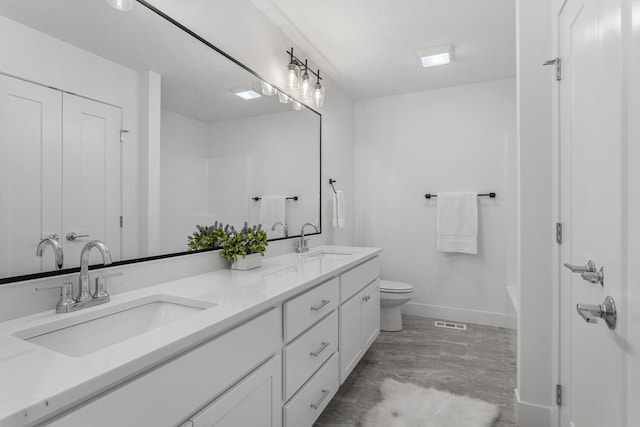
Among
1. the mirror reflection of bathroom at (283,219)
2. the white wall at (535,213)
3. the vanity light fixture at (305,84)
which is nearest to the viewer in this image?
the mirror reflection of bathroom at (283,219)

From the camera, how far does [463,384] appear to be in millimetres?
2119

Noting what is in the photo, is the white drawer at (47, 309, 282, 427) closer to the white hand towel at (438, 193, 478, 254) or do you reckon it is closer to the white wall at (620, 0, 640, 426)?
the white wall at (620, 0, 640, 426)

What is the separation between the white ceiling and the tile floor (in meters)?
2.21

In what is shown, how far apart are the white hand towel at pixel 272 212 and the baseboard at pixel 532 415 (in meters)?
1.69

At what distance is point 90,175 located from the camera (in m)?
1.16

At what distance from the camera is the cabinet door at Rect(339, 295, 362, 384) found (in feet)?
6.19

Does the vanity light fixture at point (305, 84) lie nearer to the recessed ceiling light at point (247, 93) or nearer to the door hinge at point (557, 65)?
the recessed ceiling light at point (247, 93)

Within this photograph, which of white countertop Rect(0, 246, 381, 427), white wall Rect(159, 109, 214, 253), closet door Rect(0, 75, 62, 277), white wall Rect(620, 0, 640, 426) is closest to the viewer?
white countertop Rect(0, 246, 381, 427)

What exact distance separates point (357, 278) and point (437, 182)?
1.78 meters

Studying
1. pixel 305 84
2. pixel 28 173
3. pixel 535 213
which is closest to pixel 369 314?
pixel 535 213

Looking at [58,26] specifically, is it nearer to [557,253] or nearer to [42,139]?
[42,139]

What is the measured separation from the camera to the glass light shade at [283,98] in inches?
91.9

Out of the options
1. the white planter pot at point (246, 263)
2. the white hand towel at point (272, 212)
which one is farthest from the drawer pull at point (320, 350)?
the white hand towel at point (272, 212)

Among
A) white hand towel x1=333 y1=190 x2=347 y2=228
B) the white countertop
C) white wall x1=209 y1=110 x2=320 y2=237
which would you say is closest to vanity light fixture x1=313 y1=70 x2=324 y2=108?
white wall x1=209 y1=110 x2=320 y2=237
